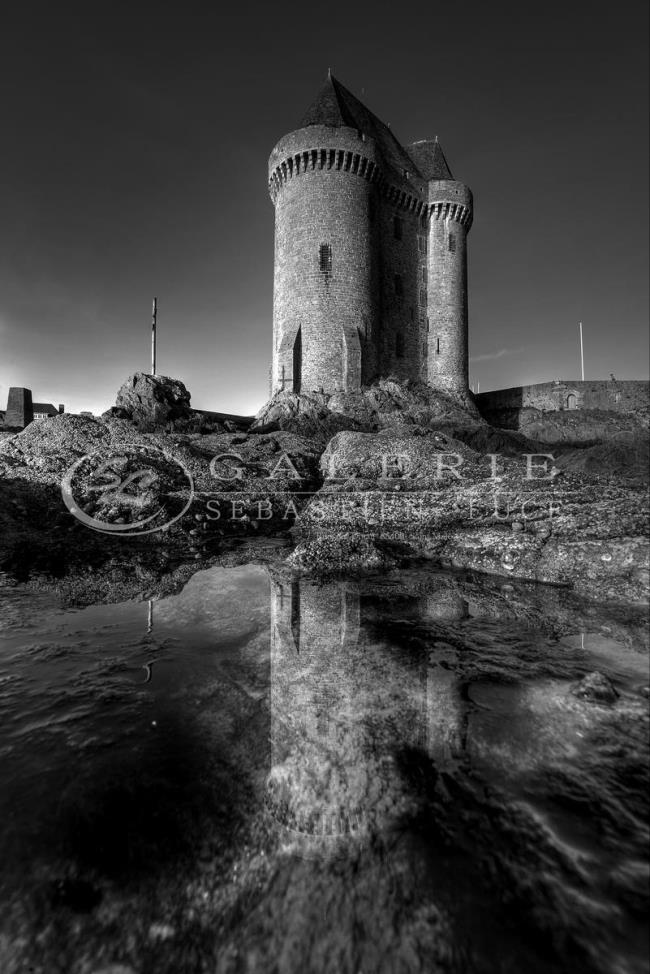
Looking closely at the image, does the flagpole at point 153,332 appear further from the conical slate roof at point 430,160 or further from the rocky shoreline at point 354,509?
the conical slate roof at point 430,160

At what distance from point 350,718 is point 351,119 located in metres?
35.0

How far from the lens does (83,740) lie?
1814 millimetres

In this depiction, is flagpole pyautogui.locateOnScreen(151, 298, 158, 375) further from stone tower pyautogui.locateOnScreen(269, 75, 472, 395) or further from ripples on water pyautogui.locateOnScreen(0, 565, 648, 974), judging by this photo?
ripples on water pyautogui.locateOnScreen(0, 565, 648, 974)

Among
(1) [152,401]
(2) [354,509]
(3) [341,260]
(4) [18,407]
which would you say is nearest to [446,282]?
(3) [341,260]

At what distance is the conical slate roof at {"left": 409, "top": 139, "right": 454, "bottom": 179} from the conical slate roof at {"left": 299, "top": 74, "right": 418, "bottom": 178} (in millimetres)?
660

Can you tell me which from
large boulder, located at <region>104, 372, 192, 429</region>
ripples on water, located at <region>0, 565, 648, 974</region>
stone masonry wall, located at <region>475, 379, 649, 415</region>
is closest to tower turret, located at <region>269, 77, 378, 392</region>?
large boulder, located at <region>104, 372, 192, 429</region>

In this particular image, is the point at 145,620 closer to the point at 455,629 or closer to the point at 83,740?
the point at 83,740

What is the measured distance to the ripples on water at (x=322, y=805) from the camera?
104cm

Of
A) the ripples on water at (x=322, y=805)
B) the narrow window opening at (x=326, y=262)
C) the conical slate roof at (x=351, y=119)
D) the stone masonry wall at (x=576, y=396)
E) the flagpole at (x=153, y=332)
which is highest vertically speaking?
the conical slate roof at (x=351, y=119)

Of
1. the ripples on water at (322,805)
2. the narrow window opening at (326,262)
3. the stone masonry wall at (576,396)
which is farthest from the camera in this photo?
the stone masonry wall at (576,396)

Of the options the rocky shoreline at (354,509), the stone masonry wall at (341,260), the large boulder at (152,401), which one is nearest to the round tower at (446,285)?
the stone masonry wall at (341,260)

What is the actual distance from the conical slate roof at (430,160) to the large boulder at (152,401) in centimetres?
2592

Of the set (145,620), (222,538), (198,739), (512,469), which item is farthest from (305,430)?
(198,739)

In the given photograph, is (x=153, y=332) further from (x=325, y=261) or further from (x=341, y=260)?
(x=341, y=260)
